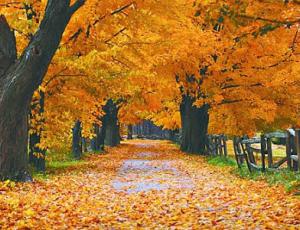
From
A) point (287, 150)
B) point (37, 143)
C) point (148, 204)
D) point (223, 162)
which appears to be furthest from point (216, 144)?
point (148, 204)

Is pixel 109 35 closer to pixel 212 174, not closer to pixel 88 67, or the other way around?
pixel 88 67

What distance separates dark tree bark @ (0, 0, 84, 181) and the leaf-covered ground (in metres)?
0.85

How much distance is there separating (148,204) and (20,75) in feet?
16.0

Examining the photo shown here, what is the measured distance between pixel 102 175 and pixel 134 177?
132 centimetres

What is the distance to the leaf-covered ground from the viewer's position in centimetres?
855

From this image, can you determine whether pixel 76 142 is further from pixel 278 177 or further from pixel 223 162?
pixel 278 177

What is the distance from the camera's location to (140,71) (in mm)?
19656

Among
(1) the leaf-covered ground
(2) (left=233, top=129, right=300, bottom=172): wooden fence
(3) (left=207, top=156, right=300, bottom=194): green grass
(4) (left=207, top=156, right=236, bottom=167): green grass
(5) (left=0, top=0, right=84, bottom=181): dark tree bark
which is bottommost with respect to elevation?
(1) the leaf-covered ground

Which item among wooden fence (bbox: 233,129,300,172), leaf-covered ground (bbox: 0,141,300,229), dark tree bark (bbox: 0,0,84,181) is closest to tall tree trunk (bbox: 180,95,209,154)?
wooden fence (bbox: 233,129,300,172)

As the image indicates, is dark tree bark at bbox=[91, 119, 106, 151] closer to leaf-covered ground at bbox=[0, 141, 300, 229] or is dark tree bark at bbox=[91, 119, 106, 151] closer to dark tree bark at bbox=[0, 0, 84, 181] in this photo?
leaf-covered ground at bbox=[0, 141, 300, 229]

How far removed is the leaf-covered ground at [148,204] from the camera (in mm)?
8547

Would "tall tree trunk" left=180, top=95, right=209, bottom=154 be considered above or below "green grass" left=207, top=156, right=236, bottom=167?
above

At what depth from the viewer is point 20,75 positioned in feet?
43.8

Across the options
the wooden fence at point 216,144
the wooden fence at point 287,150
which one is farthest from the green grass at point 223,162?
the wooden fence at point 287,150
